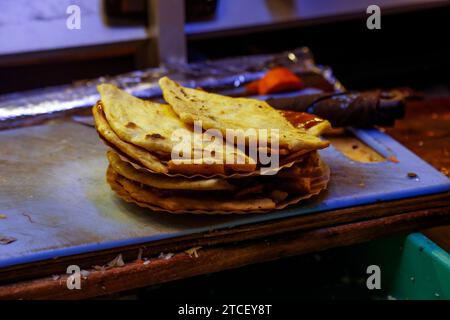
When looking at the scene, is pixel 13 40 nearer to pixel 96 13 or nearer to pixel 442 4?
pixel 96 13

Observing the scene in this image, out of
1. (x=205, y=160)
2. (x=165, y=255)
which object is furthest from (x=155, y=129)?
(x=165, y=255)

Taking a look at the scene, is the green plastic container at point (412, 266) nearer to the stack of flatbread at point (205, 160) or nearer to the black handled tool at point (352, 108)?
the stack of flatbread at point (205, 160)

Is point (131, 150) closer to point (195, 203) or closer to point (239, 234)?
point (195, 203)

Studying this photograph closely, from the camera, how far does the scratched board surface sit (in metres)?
1.55

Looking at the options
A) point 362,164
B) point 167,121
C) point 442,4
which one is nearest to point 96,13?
point 167,121

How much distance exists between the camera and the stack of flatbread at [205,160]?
1.58 meters

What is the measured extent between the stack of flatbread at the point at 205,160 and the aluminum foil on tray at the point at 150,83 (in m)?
0.77

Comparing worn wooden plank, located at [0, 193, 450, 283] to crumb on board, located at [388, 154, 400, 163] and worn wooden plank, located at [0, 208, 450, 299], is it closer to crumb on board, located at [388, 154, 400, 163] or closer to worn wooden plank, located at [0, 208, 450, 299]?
worn wooden plank, located at [0, 208, 450, 299]

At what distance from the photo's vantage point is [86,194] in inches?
70.3

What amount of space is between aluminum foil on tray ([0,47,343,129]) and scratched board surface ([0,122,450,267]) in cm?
25

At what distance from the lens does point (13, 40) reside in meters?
2.81

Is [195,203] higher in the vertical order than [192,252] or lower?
higher

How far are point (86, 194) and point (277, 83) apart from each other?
3.87ft
